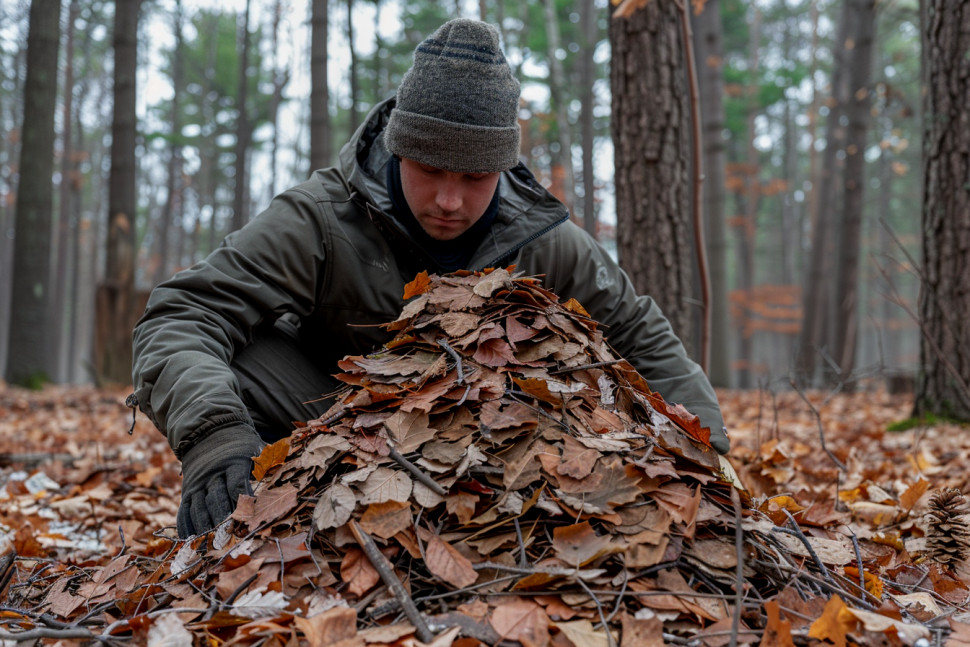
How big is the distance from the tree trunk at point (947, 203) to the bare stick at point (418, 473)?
3.81 meters

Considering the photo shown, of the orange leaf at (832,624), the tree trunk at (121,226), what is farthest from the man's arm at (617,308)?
the tree trunk at (121,226)

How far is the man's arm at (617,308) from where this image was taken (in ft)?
8.38

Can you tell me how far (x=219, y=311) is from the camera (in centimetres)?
235

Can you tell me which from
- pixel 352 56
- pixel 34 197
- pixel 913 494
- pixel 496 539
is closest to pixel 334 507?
pixel 496 539

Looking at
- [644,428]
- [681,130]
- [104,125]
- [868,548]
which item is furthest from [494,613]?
[104,125]

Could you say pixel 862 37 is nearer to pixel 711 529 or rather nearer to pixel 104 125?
pixel 711 529

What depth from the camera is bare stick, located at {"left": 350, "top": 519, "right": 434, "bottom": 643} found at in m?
1.26

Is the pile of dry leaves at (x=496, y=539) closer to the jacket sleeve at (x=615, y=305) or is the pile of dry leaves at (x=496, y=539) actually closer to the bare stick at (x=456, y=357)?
the bare stick at (x=456, y=357)

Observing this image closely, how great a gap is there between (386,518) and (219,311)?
1206 mm

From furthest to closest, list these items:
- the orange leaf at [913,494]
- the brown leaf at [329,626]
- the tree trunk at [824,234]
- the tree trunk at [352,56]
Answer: the tree trunk at [824,234]
the tree trunk at [352,56]
the orange leaf at [913,494]
the brown leaf at [329,626]

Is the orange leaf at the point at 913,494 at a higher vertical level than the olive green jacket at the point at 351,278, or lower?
lower

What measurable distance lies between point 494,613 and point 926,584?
1.27 metres

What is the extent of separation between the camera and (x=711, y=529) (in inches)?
60.9

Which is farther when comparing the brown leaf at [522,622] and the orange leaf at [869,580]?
the orange leaf at [869,580]
